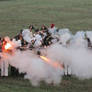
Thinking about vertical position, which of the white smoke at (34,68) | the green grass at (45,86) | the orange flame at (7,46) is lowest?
the green grass at (45,86)

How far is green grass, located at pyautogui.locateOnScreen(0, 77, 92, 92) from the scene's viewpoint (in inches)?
663

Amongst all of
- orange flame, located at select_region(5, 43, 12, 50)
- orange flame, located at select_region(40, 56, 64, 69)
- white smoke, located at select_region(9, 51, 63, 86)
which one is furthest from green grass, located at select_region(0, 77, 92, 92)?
orange flame, located at select_region(5, 43, 12, 50)

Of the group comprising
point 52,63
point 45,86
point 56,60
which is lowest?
point 45,86

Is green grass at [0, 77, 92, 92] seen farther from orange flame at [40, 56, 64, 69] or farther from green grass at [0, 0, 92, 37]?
green grass at [0, 0, 92, 37]

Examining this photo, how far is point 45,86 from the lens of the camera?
17.5 metres

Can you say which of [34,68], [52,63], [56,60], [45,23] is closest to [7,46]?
[34,68]

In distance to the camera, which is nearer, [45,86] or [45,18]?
[45,86]

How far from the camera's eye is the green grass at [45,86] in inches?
663

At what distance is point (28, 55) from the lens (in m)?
18.8

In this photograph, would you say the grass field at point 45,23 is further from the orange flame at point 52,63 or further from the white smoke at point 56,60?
the orange flame at point 52,63

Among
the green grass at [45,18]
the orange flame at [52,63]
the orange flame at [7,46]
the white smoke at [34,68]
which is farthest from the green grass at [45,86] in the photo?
the green grass at [45,18]

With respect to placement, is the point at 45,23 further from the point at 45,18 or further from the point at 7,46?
the point at 7,46

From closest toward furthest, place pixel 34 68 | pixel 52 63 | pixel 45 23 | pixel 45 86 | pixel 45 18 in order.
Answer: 1. pixel 45 86
2. pixel 34 68
3. pixel 52 63
4. pixel 45 23
5. pixel 45 18

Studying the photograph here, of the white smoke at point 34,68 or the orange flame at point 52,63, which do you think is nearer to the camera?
the white smoke at point 34,68
